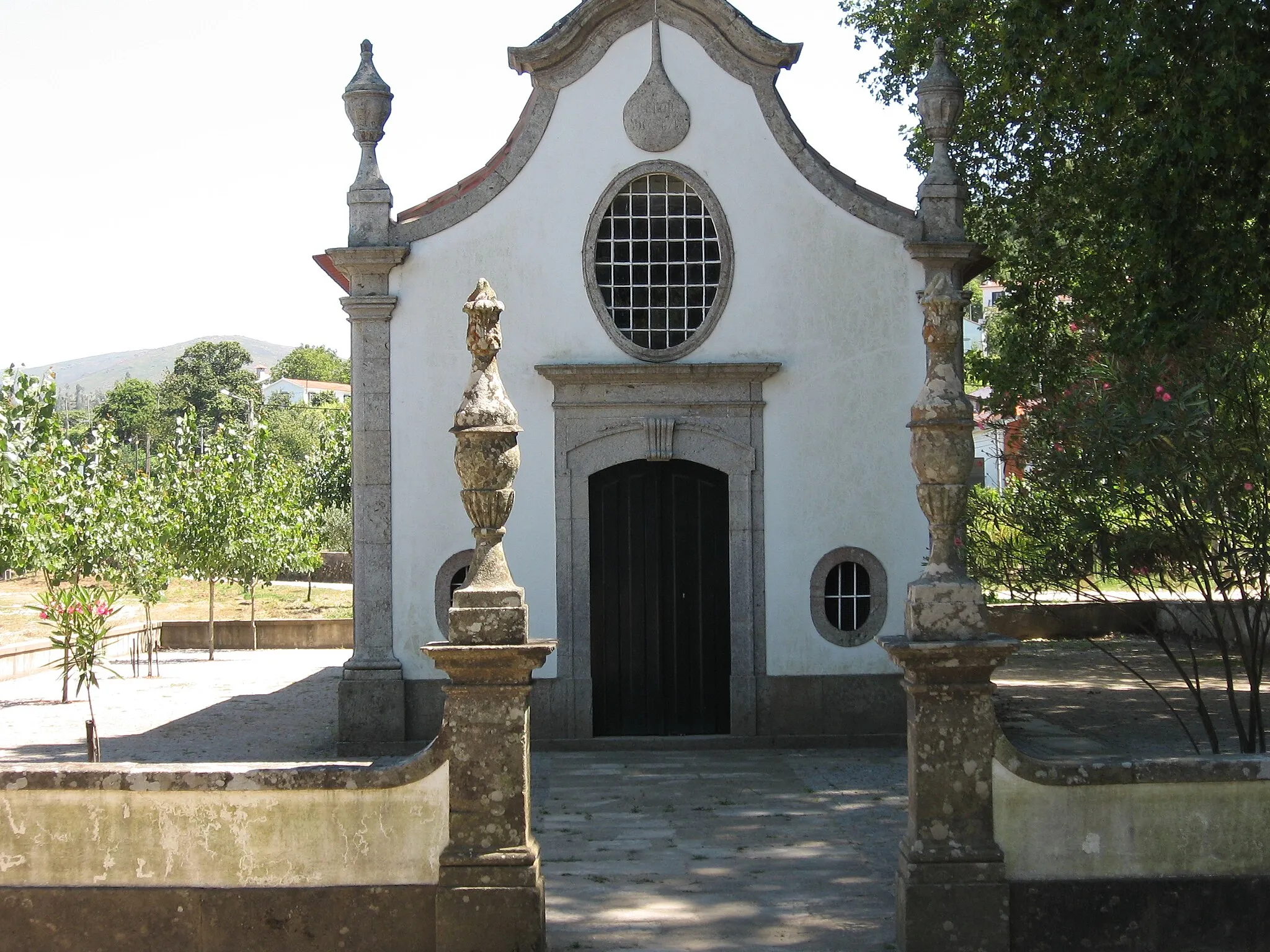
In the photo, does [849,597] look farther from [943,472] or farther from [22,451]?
[22,451]

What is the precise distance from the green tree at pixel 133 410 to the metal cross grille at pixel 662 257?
81292 mm

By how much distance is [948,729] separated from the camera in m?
6.13

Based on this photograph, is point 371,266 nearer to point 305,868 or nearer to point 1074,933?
point 305,868

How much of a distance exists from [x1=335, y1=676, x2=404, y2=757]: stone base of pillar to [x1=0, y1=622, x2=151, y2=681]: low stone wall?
953 centimetres

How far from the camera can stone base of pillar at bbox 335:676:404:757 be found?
37.2ft

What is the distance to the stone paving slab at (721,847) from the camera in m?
6.63

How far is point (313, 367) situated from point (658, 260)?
135233 millimetres

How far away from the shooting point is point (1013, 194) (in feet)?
50.9

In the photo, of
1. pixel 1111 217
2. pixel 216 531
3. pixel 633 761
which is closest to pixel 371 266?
pixel 633 761

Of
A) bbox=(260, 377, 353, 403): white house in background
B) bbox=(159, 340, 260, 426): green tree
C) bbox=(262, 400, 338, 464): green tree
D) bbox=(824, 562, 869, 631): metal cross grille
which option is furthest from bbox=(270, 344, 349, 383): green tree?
bbox=(824, 562, 869, 631): metal cross grille

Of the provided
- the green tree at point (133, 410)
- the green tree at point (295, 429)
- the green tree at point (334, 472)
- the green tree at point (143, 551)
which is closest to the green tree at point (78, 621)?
the green tree at point (143, 551)

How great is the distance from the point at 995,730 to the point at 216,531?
61.6 feet

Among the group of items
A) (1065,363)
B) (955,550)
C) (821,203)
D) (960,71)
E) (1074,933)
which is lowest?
(1074,933)

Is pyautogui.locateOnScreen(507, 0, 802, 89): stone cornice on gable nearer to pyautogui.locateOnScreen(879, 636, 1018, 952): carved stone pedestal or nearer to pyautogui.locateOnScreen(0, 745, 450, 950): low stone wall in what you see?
pyautogui.locateOnScreen(879, 636, 1018, 952): carved stone pedestal
